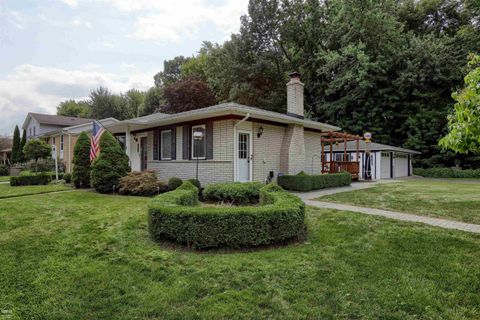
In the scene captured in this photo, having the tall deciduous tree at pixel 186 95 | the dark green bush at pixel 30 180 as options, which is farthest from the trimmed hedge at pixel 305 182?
the tall deciduous tree at pixel 186 95

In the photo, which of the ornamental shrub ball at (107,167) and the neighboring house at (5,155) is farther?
the neighboring house at (5,155)

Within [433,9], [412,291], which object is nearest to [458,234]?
[412,291]

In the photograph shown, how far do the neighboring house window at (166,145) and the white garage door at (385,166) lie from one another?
1518 centimetres

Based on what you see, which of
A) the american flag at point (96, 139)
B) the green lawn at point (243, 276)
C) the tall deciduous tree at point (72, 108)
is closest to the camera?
the green lawn at point (243, 276)

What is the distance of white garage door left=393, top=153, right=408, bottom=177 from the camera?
22.3 metres

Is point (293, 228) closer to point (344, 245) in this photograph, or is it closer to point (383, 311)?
point (344, 245)

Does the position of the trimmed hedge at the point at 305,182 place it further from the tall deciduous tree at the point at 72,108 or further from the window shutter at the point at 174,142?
the tall deciduous tree at the point at 72,108

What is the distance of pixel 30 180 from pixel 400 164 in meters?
23.9

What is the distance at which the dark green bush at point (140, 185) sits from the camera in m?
9.05

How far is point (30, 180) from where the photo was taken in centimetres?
1233

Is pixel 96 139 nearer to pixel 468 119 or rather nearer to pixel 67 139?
pixel 468 119

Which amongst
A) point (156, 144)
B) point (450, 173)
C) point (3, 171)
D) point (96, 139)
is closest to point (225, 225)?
point (96, 139)

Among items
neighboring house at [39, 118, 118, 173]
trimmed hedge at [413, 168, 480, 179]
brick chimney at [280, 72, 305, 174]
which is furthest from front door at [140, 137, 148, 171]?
trimmed hedge at [413, 168, 480, 179]

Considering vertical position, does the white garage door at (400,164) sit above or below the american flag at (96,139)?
below
